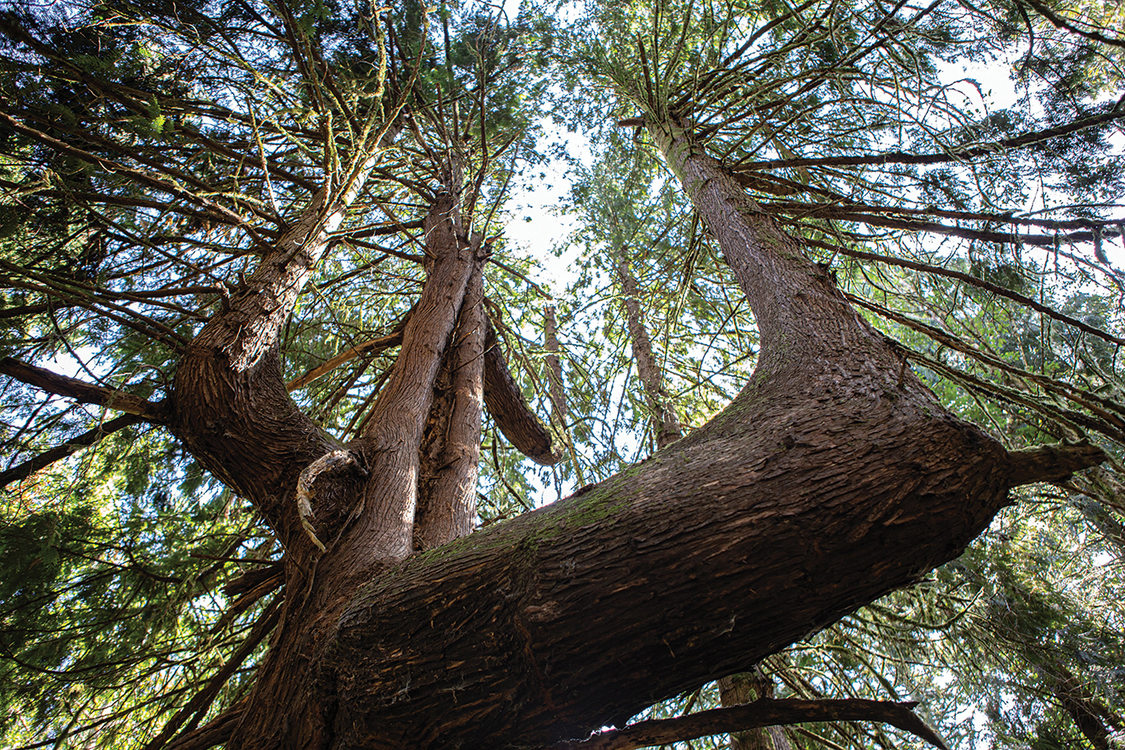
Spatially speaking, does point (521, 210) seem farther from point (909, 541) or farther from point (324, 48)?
point (909, 541)

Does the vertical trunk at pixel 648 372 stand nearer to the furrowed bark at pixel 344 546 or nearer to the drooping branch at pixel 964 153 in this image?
the drooping branch at pixel 964 153

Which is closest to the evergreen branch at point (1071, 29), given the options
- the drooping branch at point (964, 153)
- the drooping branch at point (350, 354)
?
the drooping branch at point (964, 153)

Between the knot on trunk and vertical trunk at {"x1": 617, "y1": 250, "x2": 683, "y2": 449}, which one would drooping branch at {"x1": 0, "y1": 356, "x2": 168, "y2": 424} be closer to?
the knot on trunk

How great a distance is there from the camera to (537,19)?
5289 millimetres

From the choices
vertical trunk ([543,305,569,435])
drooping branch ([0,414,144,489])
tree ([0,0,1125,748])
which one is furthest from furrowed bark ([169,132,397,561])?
vertical trunk ([543,305,569,435])

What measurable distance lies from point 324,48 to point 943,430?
476cm

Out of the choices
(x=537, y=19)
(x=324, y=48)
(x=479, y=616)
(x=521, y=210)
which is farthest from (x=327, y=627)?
(x=537, y=19)

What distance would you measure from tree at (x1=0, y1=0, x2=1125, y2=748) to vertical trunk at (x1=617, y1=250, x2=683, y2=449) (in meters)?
0.10

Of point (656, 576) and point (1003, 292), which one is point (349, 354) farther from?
point (1003, 292)

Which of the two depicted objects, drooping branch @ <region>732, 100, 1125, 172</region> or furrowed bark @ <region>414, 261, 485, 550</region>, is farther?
drooping branch @ <region>732, 100, 1125, 172</region>

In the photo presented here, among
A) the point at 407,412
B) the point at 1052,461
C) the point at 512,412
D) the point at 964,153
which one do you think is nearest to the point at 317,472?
the point at 407,412

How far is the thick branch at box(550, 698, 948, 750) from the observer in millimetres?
1250

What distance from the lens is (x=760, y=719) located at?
1295 millimetres

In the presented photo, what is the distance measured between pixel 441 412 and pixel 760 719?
7.93 feet
